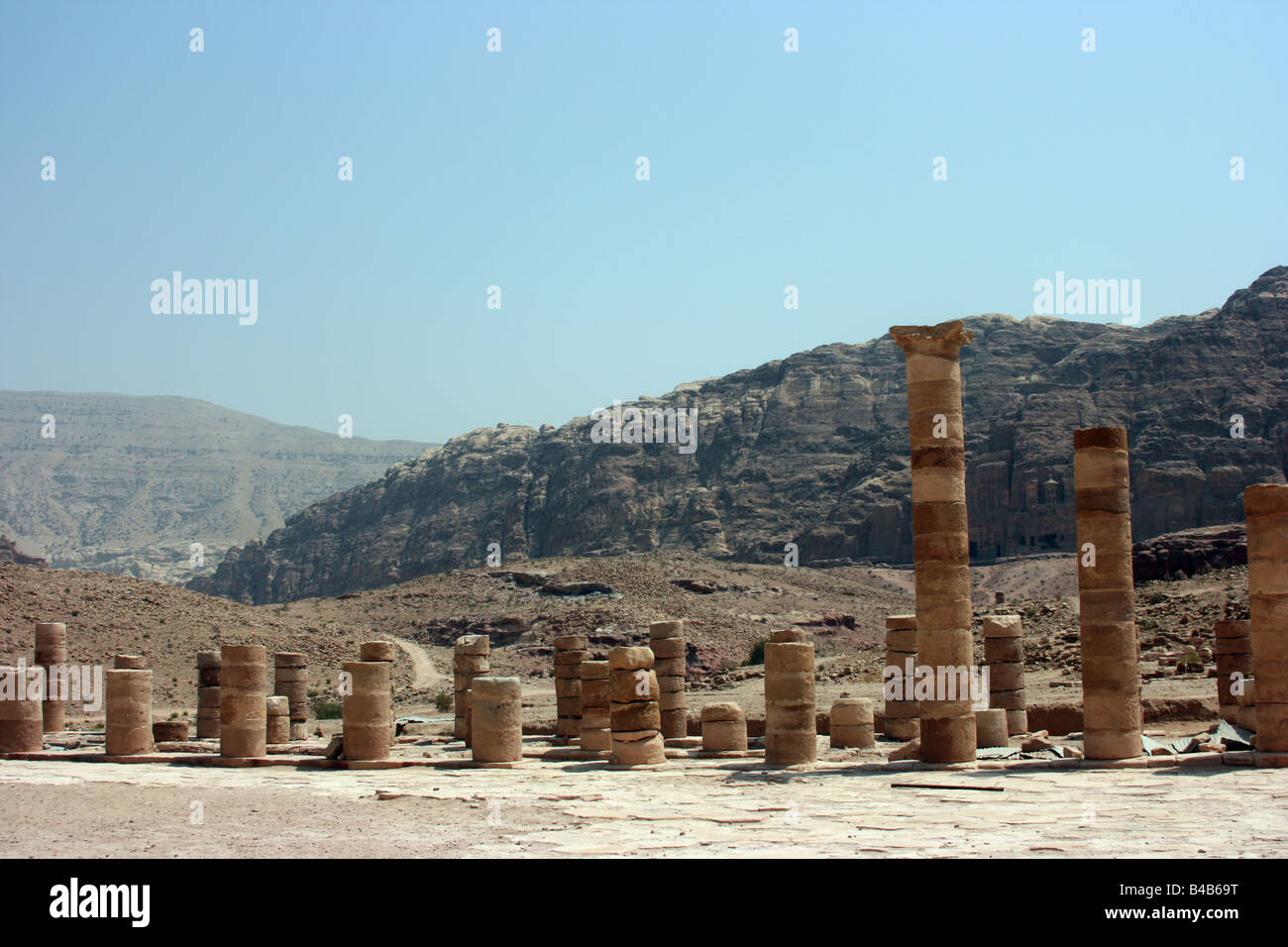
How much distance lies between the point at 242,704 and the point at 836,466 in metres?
89.4

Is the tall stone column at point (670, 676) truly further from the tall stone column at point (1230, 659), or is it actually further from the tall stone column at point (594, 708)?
the tall stone column at point (1230, 659)

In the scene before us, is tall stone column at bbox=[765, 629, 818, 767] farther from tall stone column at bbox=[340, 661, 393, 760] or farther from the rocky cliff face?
the rocky cliff face

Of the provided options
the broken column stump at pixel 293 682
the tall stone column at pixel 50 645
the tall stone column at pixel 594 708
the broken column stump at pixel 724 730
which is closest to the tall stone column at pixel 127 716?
the tall stone column at pixel 50 645

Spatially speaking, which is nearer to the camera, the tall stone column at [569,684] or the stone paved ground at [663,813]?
the stone paved ground at [663,813]

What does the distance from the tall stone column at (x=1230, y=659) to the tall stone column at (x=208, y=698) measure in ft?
63.6

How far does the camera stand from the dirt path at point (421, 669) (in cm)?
5181

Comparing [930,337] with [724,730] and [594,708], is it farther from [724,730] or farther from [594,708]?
[594,708]

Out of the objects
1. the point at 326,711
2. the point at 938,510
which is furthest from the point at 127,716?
the point at 326,711

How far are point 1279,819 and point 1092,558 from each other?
5977 mm

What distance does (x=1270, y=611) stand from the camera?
1730 centimetres

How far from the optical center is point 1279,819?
12.4 m

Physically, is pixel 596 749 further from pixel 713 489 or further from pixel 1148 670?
pixel 713 489
